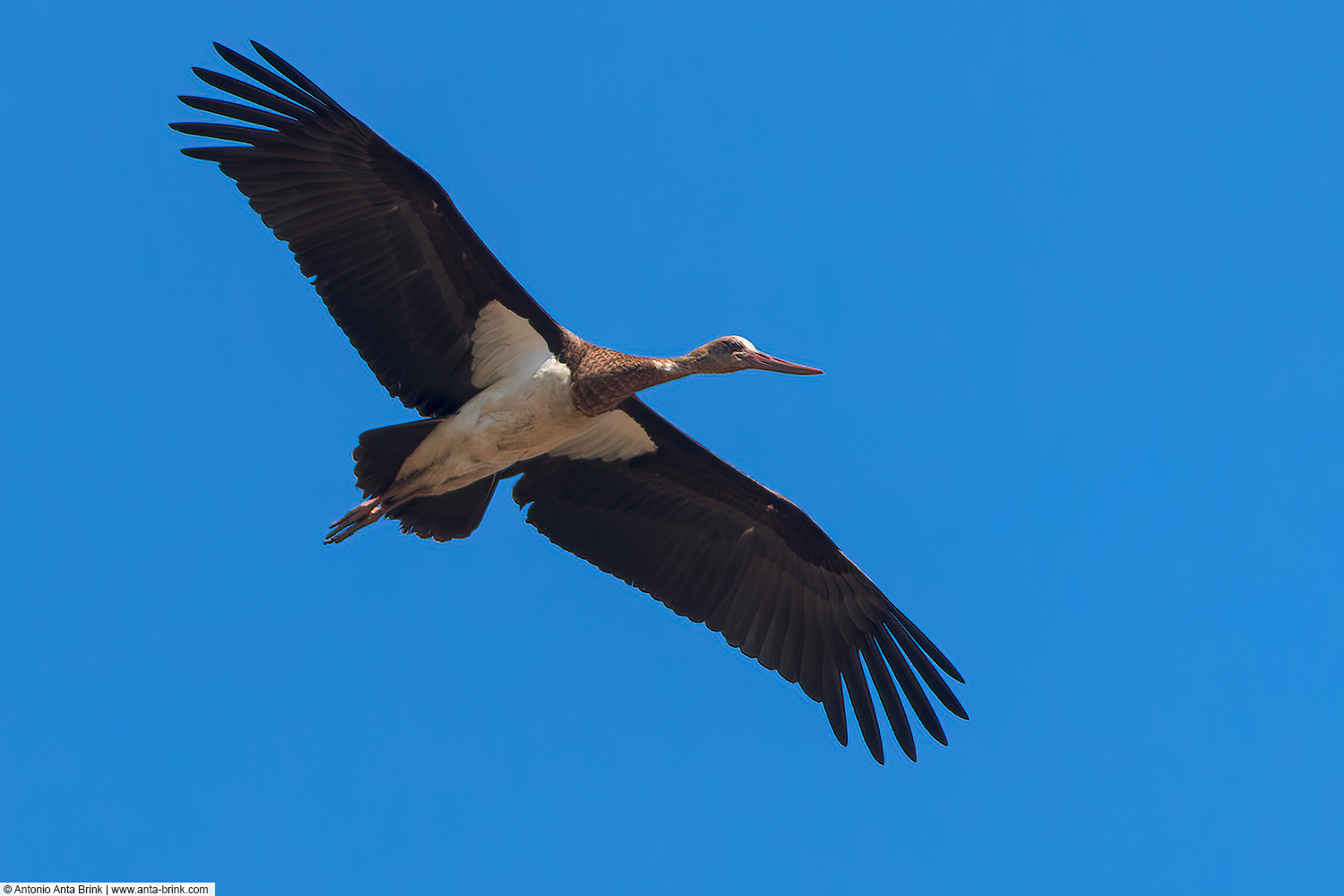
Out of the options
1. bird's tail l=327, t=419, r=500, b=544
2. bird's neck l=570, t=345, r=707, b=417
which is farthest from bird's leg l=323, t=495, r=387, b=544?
bird's neck l=570, t=345, r=707, b=417

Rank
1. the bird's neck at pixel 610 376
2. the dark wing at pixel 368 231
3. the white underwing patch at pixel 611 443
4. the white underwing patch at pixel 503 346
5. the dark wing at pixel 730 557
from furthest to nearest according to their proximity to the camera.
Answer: the dark wing at pixel 730 557 → the white underwing patch at pixel 611 443 → the white underwing patch at pixel 503 346 → the bird's neck at pixel 610 376 → the dark wing at pixel 368 231

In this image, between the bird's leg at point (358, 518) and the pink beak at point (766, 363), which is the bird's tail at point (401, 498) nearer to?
the bird's leg at point (358, 518)

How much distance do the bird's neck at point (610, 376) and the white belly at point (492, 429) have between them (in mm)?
126

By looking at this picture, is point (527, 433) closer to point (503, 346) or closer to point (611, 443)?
point (503, 346)

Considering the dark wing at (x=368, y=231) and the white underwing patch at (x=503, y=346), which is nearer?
the dark wing at (x=368, y=231)

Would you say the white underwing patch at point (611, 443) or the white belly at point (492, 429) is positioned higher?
the white underwing patch at point (611, 443)

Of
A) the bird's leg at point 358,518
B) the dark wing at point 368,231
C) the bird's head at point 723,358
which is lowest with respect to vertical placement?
the bird's leg at point 358,518

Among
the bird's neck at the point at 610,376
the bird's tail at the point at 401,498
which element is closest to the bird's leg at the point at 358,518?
the bird's tail at the point at 401,498

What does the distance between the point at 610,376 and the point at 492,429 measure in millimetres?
1045

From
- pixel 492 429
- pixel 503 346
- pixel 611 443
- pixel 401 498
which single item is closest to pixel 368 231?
pixel 503 346

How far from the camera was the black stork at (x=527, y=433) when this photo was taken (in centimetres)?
1164

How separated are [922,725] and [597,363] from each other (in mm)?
4205

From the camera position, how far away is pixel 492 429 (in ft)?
39.6

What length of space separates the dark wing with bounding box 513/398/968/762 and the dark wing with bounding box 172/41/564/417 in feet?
5.07
